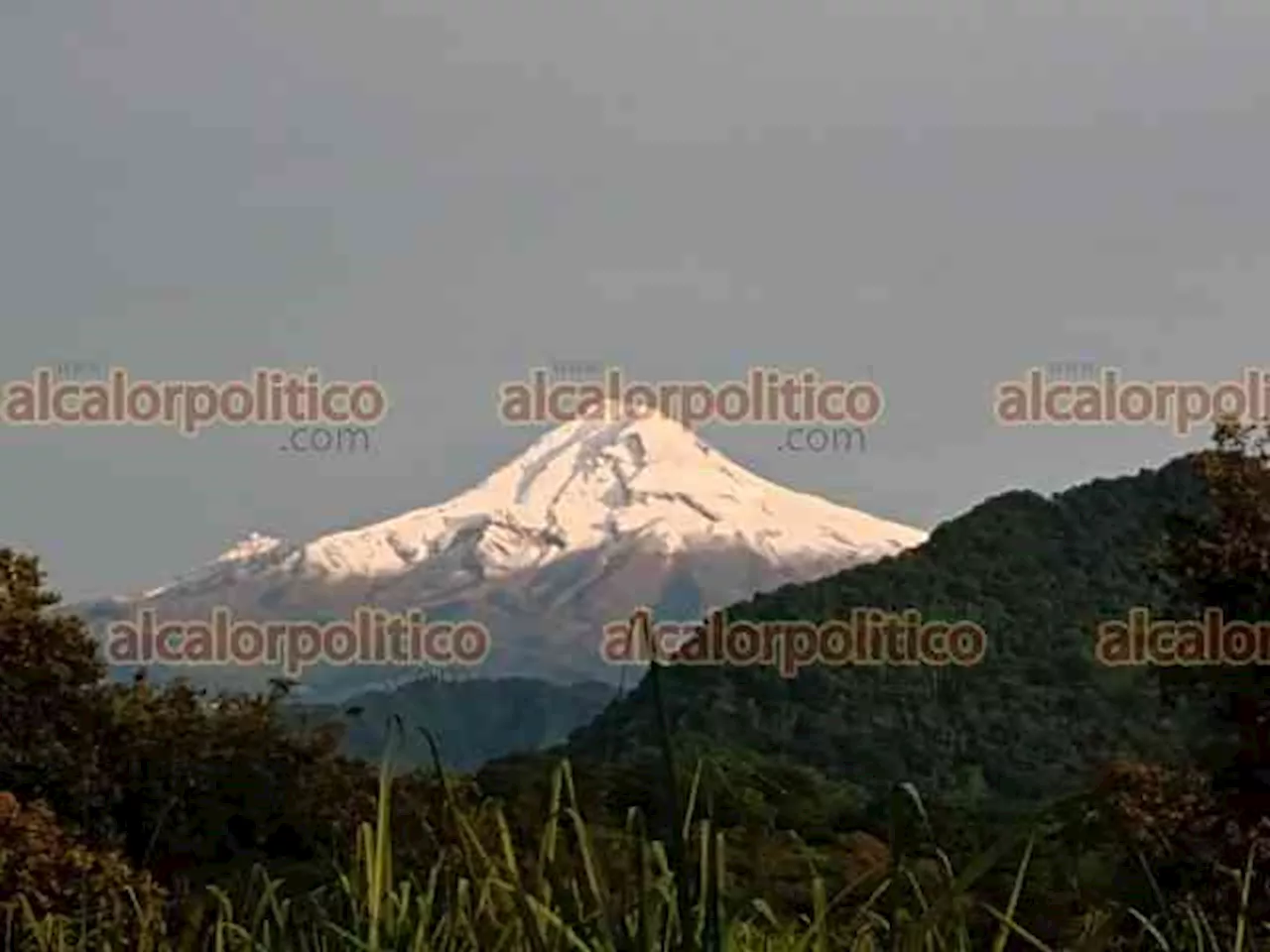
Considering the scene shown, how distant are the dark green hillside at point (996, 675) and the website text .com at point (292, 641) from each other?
31.1ft

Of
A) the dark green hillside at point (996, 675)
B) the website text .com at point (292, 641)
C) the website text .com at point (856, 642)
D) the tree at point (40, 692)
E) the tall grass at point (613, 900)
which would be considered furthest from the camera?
the website text .com at point (856, 642)

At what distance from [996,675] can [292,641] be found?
42.7m

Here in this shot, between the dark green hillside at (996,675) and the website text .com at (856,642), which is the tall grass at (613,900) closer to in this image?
the dark green hillside at (996,675)

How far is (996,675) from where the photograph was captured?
58.2 metres

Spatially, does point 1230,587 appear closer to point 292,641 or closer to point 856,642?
point 292,641

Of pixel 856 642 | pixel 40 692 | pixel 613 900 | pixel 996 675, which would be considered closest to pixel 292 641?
pixel 40 692

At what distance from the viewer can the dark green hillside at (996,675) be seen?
49281 millimetres

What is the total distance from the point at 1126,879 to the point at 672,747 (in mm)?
13954

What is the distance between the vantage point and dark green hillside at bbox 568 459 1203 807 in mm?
49281

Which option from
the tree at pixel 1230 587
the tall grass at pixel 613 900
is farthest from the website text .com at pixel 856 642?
the tall grass at pixel 613 900

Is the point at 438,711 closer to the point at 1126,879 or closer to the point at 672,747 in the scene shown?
the point at 672,747

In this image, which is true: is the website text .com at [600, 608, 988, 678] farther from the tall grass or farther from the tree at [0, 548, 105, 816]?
the tall grass

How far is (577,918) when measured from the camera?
3.00 m

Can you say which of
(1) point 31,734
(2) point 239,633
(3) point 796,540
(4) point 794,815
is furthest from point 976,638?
(3) point 796,540
